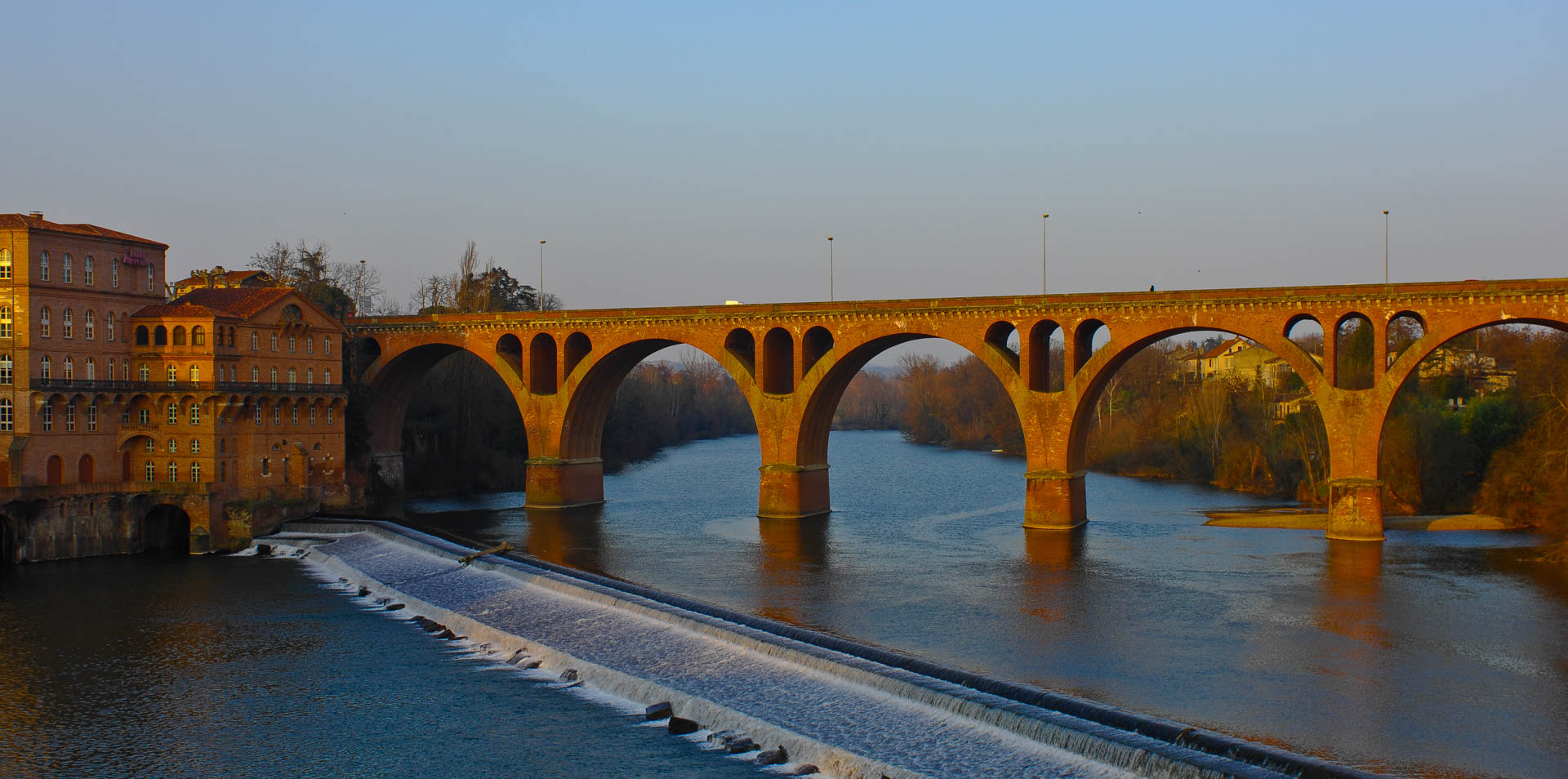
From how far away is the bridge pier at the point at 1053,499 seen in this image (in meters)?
47.2

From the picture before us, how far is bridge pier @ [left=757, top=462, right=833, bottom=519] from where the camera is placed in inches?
2064

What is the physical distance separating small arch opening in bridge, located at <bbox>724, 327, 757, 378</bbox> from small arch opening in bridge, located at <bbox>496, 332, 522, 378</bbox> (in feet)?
36.4

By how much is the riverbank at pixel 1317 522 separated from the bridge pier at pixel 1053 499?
277 inches

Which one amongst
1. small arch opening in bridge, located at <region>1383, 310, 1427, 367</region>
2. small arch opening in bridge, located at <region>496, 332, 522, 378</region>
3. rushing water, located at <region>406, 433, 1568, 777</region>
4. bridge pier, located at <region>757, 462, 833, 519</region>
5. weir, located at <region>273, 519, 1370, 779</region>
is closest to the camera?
weir, located at <region>273, 519, 1370, 779</region>

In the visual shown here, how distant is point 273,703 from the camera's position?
Result: 82.4ft

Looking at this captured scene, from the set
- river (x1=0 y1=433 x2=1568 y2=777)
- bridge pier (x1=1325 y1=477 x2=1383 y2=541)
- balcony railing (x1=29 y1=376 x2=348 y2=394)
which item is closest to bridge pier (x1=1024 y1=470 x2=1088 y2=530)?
river (x1=0 y1=433 x2=1568 y2=777)

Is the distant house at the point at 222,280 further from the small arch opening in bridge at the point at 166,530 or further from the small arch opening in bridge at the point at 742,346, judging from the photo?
the small arch opening in bridge at the point at 742,346

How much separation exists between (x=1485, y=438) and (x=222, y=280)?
60441 millimetres

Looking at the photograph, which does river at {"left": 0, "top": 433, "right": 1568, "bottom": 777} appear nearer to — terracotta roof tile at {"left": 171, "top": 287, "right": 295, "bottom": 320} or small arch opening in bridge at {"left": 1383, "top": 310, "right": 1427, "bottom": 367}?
terracotta roof tile at {"left": 171, "top": 287, "right": 295, "bottom": 320}

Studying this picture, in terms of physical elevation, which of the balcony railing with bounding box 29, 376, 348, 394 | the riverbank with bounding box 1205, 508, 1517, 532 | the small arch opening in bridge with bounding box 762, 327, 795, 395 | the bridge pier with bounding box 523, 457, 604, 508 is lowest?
the riverbank with bounding box 1205, 508, 1517, 532

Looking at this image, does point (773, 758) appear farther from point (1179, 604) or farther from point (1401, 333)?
point (1401, 333)

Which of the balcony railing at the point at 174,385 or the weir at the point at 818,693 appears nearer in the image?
the weir at the point at 818,693

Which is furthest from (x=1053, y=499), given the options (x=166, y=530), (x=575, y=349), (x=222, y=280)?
(x=222, y=280)

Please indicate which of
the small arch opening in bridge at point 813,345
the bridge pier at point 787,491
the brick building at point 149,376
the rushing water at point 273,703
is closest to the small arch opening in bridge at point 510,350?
the brick building at point 149,376
